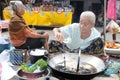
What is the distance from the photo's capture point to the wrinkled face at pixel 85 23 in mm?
2420

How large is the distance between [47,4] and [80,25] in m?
5.23

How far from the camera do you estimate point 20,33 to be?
151 inches

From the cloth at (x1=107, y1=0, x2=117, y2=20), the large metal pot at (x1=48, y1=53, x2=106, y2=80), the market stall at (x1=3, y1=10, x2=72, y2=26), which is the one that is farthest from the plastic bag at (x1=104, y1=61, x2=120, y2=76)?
the market stall at (x1=3, y1=10, x2=72, y2=26)

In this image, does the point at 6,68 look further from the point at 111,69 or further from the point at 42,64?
the point at 111,69

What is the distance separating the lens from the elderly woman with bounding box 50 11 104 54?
2.45 m

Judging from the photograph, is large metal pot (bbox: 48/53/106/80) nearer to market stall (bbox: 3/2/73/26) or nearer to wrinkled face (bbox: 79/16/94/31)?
wrinkled face (bbox: 79/16/94/31)

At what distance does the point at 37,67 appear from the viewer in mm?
1803

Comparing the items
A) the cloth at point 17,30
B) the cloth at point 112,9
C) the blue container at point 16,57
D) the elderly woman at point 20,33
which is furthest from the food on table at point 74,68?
the cloth at point 112,9

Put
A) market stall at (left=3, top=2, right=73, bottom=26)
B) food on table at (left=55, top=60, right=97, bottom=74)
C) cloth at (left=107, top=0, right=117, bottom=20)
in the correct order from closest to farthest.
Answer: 1. food on table at (left=55, top=60, right=97, bottom=74)
2. cloth at (left=107, top=0, right=117, bottom=20)
3. market stall at (left=3, top=2, right=73, bottom=26)

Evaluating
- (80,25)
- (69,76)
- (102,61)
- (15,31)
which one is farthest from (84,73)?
(15,31)

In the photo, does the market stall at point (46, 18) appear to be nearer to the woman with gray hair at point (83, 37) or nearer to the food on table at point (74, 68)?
the woman with gray hair at point (83, 37)

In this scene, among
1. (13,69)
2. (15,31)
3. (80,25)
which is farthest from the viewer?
(15,31)

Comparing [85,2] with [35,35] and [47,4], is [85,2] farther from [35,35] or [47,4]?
[35,35]

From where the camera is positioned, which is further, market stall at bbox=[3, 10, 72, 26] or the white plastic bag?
market stall at bbox=[3, 10, 72, 26]
